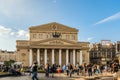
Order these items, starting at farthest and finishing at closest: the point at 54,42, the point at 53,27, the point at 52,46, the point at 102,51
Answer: the point at 102,51, the point at 53,27, the point at 54,42, the point at 52,46

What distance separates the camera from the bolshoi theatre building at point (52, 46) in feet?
382

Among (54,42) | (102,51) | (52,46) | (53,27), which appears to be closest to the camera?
(52,46)

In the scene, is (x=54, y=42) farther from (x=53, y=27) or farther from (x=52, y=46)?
(x=53, y=27)

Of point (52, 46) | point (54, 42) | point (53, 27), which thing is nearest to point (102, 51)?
point (53, 27)

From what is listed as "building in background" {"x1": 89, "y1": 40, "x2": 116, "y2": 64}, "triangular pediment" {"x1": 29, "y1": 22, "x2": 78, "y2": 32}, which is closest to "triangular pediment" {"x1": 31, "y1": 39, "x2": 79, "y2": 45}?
"triangular pediment" {"x1": 29, "y1": 22, "x2": 78, "y2": 32}

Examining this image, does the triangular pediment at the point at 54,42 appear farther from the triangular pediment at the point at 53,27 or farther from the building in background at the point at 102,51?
the building in background at the point at 102,51

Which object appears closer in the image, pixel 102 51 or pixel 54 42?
pixel 54 42

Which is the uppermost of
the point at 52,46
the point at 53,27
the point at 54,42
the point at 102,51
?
the point at 53,27

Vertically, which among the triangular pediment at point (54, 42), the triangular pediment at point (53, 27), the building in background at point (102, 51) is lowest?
the building in background at point (102, 51)

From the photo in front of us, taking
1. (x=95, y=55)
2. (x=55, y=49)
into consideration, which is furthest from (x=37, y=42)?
(x=95, y=55)

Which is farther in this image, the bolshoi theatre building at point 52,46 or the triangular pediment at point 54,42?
the bolshoi theatre building at point 52,46

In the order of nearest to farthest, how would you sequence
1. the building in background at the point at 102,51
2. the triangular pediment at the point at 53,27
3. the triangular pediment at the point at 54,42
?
the triangular pediment at the point at 54,42, the triangular pediment at the point at 53,27, the building in background at the point at 102,51

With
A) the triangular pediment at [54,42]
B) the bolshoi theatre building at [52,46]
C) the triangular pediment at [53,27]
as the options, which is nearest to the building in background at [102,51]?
the bolshoi theatre building at [52,46]

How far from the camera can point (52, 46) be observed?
116 meters
